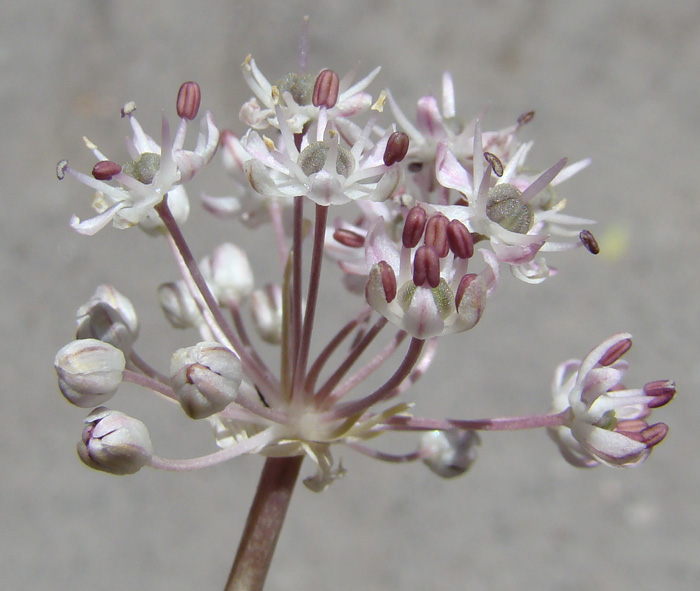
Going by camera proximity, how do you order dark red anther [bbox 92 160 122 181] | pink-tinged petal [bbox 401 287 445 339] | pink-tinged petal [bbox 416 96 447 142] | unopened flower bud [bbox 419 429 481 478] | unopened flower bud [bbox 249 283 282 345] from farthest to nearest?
unopened flower bud [bbox 249 283 282 345], unopened flower bud [bbox 419 429 481 478], pink-tinged petal [bbox 416 96 447 142], dark red anther [bbox 92 160 122 181], pink-tinged petal [bbox 401 287 445 339]

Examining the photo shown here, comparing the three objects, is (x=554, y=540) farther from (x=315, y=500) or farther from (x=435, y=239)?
(x=435, y=239)

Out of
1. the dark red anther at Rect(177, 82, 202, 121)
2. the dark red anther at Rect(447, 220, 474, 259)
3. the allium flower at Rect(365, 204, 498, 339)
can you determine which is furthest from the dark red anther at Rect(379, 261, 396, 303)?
the dark red anther at Rect(177, 82, 202, 121)

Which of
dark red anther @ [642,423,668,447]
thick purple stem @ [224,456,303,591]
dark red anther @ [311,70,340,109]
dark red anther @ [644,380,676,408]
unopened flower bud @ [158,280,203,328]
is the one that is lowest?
thick purple stem @ [224,456,303,591]

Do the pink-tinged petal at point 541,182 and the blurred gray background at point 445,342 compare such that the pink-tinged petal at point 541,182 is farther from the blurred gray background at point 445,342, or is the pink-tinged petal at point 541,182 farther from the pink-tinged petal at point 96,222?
the blurred gray background at point 445,342

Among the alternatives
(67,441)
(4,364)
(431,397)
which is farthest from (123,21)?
(431,397)

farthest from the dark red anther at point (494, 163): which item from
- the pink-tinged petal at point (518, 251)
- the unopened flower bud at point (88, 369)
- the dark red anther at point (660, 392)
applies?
the unopened flower bud at point (88, 369)

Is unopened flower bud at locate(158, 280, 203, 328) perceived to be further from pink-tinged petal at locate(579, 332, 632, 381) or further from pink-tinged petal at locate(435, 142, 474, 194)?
pink-tinged petal at locate(579, 332, 632, 381)
